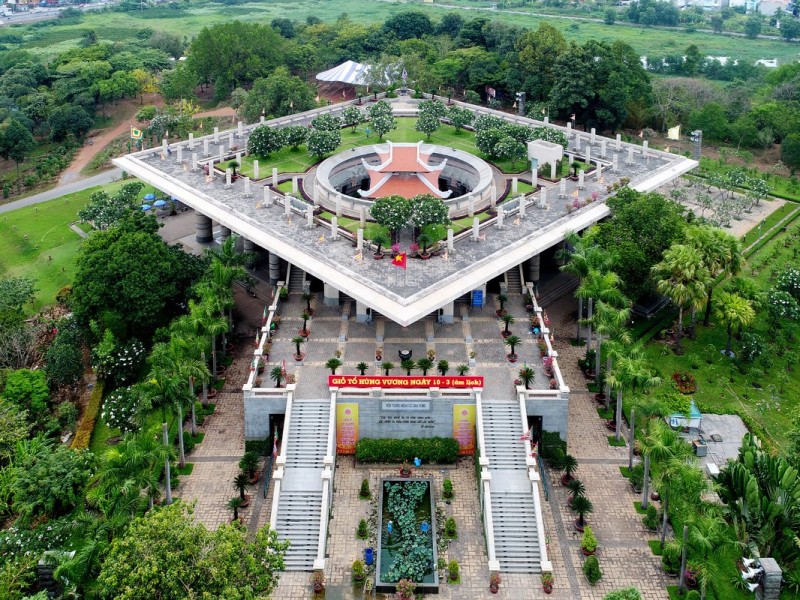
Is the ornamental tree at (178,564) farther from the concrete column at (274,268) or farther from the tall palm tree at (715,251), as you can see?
the tall palm tree at (715,251)

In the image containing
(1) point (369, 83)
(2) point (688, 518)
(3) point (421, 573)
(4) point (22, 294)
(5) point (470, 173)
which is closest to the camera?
(2) point (688, 518)

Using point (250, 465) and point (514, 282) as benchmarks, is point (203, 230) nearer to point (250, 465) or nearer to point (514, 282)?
point (514, 282)

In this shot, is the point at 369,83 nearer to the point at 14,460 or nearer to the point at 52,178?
the point at 52,178

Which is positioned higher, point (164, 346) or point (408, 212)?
point (408, 212)

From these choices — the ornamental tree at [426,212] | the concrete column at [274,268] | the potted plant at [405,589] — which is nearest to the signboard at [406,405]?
the potted plant at [405,589]

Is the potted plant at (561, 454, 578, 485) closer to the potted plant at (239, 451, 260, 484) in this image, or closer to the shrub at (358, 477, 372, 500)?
the shrub at (358, 477, 372, 500)

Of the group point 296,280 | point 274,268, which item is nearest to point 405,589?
point 296,280

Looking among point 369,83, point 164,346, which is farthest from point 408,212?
point 369,83
